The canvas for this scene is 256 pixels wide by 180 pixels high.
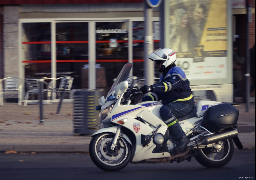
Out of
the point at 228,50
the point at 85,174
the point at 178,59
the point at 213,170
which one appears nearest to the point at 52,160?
the point at 85,174

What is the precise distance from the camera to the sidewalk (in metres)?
7.86

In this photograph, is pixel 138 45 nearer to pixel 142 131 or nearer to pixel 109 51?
pixel 109 51

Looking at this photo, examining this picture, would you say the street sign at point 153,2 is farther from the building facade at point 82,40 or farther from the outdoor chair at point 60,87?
the outdoor chair at point 60,87

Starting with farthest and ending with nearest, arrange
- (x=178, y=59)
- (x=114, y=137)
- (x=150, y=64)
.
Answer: (x=178, y=59), (x=150, y=64), (x=114, y=137)

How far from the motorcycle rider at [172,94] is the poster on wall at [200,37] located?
374 cm

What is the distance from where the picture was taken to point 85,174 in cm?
601

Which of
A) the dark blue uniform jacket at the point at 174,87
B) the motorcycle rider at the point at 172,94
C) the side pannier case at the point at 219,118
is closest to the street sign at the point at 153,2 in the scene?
the motorcycle rider at the point at 172,94

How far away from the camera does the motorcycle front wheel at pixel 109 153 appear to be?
19.4 feet

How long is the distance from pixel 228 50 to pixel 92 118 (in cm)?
399

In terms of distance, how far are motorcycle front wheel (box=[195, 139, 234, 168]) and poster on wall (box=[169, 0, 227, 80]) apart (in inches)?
162

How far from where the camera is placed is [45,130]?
31.2ft

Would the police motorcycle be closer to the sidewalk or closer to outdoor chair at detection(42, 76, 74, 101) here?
the sidewalk

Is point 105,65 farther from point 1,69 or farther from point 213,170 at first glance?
point 213,170

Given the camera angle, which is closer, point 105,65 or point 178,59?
point 178,59
